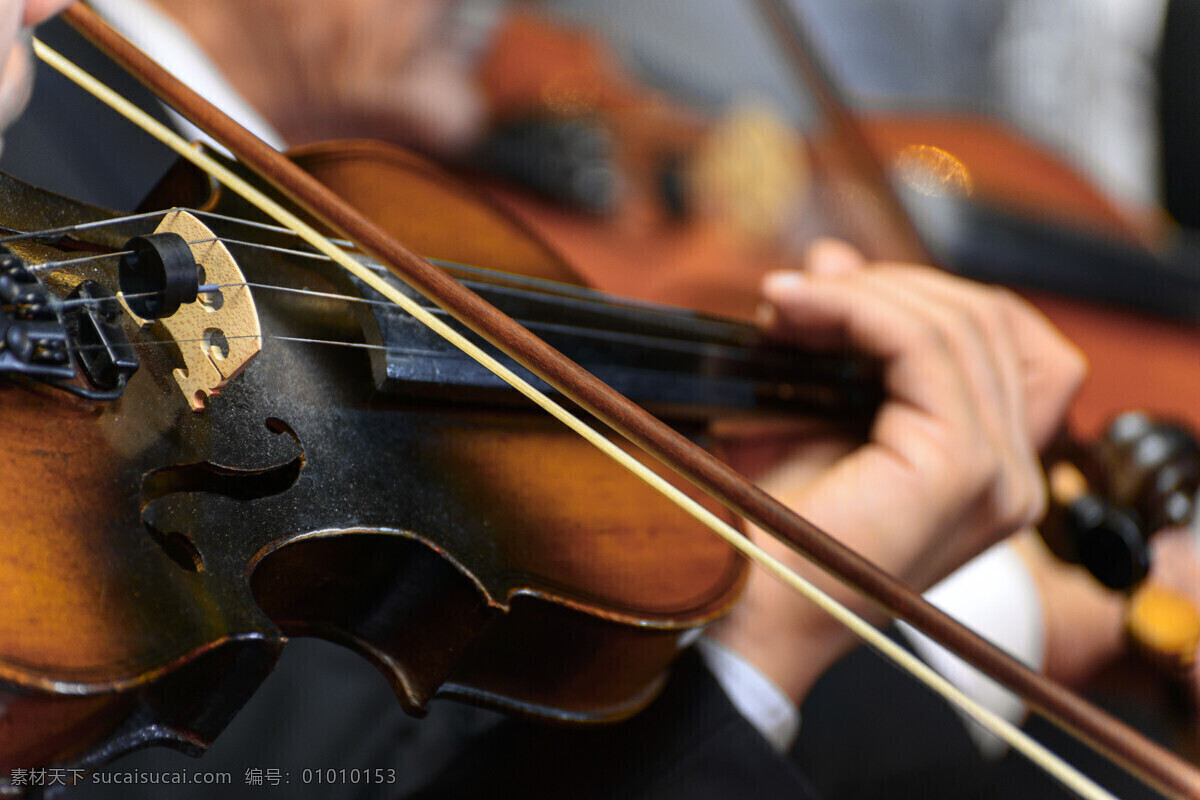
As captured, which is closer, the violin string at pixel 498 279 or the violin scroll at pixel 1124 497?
the violin string at pixel 498 279

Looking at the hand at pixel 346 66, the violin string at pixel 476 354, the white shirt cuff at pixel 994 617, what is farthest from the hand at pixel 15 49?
the white shirt cuff at pixel 994 617

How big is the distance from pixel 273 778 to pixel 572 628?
21 centimetres

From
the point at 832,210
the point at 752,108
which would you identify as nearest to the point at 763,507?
the point at 832,210

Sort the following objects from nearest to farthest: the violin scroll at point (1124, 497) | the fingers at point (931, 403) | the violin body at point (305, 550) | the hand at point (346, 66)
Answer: the violin body at point (305, 550) < the fingers at point (931, 403) < the violin scroll at point (1124, 497) < the hand at point (346, 66)

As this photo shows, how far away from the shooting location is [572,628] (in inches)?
16.1

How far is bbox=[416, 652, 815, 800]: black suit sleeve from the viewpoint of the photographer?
18.7 inches

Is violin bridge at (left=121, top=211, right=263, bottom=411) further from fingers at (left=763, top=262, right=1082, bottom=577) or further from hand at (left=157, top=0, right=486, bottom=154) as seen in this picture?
hand at (left=157, top=0, right=486, bottom=154)

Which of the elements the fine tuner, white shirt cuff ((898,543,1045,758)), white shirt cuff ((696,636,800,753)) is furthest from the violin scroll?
the fine tuner

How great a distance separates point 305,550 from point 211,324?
9 centimetres

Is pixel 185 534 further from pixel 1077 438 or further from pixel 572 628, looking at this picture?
pixel 1077 438

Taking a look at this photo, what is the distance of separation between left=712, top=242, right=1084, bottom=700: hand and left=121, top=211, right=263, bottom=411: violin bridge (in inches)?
12.2

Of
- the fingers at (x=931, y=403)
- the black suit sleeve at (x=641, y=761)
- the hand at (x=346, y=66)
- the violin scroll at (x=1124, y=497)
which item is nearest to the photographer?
the black suit sleeve at (x=641, y=761)

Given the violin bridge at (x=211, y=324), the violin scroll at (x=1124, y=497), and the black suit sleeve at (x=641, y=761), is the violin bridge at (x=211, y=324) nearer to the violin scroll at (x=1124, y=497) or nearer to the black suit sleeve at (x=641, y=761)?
the black suit sleeve at (x=641, y=761)

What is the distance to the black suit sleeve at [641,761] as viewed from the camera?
1.56 ft
